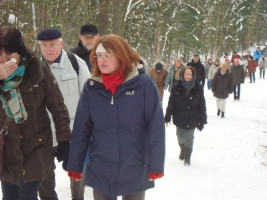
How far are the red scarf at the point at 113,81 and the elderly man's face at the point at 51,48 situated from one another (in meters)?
1.09

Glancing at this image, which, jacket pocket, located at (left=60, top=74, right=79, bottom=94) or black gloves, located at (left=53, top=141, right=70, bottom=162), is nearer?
black gloves, located at (left=53, top=141, right=70, bottom=162)

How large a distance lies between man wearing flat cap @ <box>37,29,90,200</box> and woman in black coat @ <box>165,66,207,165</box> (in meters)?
2.76

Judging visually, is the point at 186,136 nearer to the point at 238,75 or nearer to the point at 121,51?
the point at 121,51

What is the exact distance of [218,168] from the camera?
586 cm

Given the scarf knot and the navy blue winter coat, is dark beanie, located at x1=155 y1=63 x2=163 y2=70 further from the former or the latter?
the scarf knot

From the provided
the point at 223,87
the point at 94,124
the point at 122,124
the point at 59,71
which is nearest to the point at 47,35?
the point at 59,71

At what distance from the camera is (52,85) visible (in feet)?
8.75

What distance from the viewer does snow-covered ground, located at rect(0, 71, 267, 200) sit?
4.64 meters

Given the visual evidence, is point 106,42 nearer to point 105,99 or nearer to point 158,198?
Result: point 105,99

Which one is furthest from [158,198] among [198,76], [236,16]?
[236,16]

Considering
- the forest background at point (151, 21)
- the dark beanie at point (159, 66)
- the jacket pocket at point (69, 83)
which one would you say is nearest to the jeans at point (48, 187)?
the jacket pocket at point (69, 83)

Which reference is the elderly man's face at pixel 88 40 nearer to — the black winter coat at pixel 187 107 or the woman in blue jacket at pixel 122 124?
the woman in blue jacket at pixel 122 124

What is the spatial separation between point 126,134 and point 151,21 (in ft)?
61.9

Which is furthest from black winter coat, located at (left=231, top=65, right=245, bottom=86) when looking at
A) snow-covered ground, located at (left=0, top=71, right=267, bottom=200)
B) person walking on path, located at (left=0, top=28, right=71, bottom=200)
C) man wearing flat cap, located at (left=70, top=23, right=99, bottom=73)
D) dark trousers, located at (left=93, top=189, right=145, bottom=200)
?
person walking on path, located at (left=0, top=28, right=71, bottom=200)
